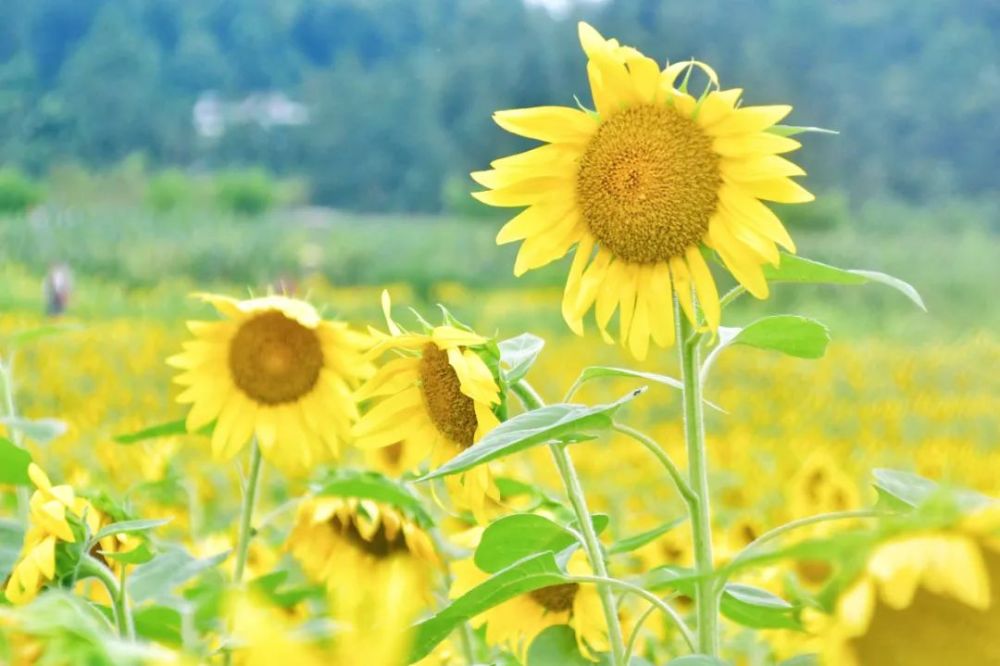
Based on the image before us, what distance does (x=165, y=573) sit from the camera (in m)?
0.51

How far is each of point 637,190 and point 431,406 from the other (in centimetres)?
9

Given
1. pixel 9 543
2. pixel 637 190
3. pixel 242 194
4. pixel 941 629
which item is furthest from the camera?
pixel 242 194

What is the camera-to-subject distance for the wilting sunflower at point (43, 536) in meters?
0.43

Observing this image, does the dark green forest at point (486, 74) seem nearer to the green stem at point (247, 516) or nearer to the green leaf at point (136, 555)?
the green stem at point (247, 516)

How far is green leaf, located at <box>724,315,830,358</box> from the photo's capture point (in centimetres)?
42

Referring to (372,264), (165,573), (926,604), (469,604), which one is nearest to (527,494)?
(165,573)

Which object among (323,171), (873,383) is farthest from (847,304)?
(323,171)

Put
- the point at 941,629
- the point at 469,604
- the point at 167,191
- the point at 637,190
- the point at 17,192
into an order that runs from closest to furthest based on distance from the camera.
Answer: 1. the point at 941,629
2. the point at 469,604
3. the point at 637,190
4. the point at 17,192
5. the point at 167,191

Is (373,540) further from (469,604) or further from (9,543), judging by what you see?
(469,604)

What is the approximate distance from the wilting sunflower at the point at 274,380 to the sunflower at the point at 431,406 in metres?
0.18

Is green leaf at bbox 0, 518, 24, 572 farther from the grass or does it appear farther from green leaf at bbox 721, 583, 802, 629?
the grass

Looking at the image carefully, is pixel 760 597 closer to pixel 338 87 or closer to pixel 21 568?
pixel 21 568

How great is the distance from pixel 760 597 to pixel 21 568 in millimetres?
226

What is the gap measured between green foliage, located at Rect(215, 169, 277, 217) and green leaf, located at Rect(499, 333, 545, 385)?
3429mm
